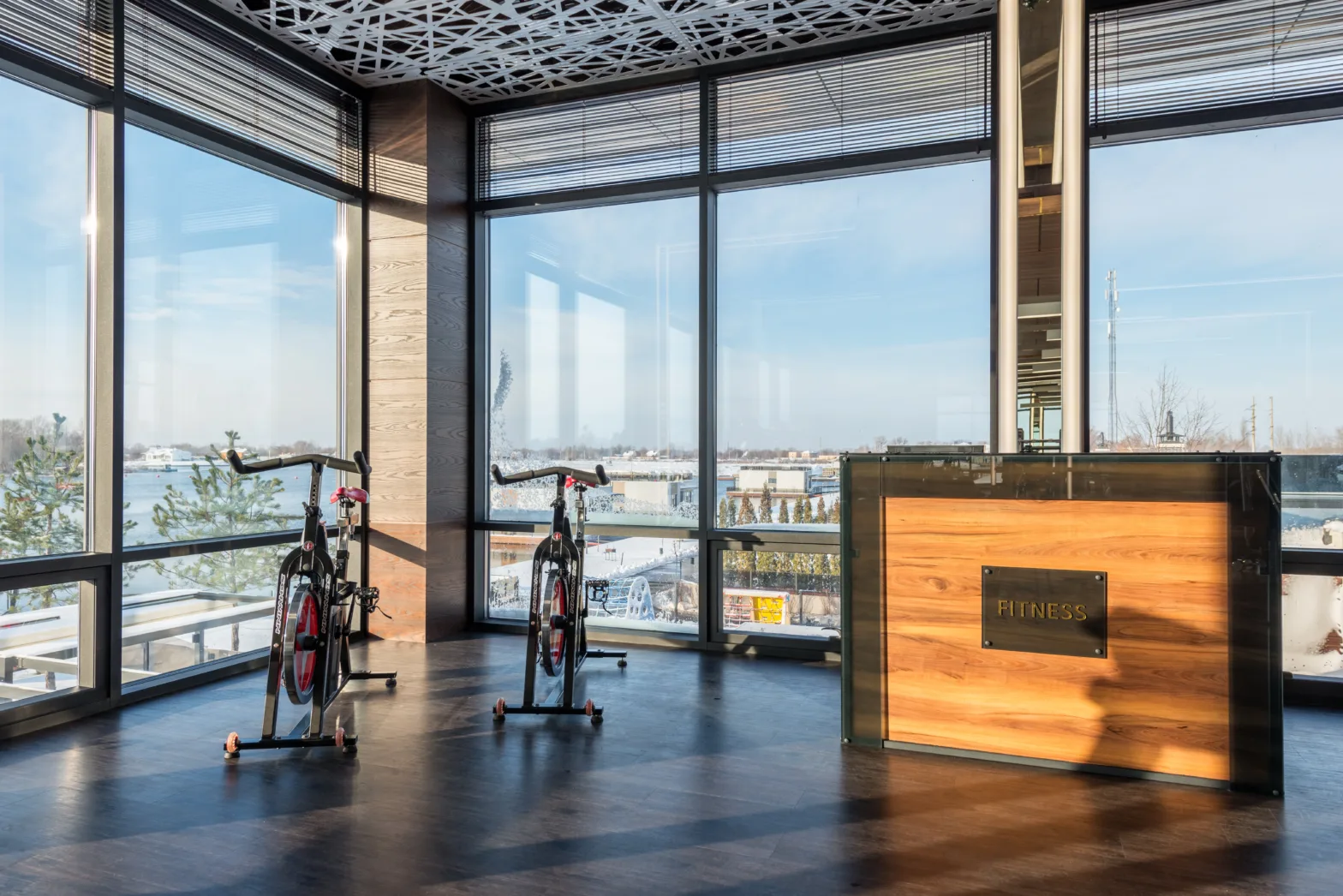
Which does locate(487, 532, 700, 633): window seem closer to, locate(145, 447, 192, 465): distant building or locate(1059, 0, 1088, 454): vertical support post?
locate(145, 447, 192, 465): distant building

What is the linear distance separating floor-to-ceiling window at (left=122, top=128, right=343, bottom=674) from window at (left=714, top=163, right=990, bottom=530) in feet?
7.85

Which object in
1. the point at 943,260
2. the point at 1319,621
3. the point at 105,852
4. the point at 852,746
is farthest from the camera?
the point at 943,260

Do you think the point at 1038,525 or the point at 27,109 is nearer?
the point at 1038,525

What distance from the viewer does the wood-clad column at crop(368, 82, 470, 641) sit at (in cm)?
514

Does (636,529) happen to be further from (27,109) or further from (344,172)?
(27,109)

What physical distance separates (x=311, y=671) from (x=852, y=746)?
83.6 inches

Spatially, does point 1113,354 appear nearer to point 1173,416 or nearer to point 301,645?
point 1173,416

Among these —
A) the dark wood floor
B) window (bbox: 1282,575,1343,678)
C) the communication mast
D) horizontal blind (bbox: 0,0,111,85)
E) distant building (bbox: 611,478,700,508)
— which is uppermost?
horizontal blind (bbox: 0,0,111,85)

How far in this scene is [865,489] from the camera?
11.1ft

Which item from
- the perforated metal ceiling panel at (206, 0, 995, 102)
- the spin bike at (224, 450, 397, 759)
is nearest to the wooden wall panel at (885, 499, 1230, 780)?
the spin bike at (224, 450, 397, 759)

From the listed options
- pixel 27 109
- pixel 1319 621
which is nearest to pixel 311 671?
pixel 27 109

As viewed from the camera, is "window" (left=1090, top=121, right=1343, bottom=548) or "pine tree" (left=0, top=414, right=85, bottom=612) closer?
"pine tree" (left=0, top=414, right=85, bottom=612)

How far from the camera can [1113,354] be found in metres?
4.33

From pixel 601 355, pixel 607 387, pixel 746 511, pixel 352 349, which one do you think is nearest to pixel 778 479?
pixel 746 511
